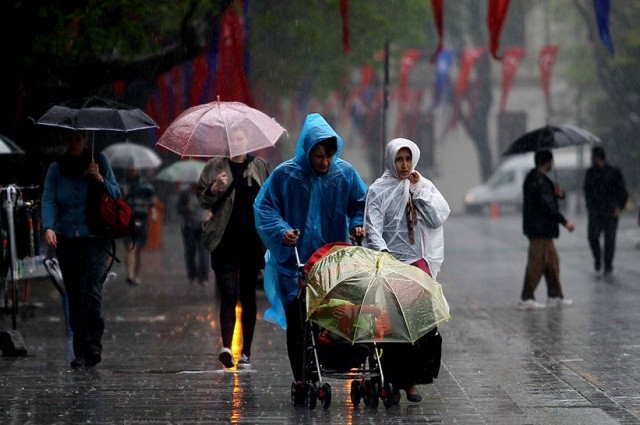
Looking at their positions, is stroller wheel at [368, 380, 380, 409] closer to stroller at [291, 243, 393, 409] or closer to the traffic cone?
stroller at [291, 243, 393, 409]

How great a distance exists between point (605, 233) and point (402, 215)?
13.0 meters

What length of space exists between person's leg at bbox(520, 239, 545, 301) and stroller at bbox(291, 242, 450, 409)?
8.06 meters

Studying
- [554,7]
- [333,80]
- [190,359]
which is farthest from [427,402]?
[554,7]

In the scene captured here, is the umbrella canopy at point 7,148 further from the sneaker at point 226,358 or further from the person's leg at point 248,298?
the sneaker at point 226,358

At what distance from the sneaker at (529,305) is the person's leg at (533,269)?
4 cm

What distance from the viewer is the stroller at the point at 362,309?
29.4 feet

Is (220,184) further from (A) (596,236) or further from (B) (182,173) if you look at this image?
(A) (596,236)

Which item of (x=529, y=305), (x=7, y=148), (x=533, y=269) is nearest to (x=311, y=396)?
(x=7, y=148)

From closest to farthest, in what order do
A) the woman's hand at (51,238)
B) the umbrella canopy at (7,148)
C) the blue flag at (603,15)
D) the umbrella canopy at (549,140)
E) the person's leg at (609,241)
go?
the woman's hand at (51,238) → the umbrella canopy at (7,148) → the umbrella canopy at (549,140) → the blue flag at (603,15) → the person's leg at (609,241)

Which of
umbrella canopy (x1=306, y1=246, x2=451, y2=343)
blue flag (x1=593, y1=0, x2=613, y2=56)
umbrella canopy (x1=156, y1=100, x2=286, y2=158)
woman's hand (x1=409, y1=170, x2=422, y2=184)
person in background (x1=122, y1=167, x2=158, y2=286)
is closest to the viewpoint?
umbrella canopy (x1=306, y1=246, x2=451, y2=343)

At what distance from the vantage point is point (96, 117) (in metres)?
11.8

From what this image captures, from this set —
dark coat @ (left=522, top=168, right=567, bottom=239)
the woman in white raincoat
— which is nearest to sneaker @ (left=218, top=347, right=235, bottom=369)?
the woman in white raincoat

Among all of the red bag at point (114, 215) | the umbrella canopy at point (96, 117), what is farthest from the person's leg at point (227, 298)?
the umbrella canopy at point (96, 117)

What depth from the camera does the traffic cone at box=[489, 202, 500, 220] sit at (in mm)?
55531
